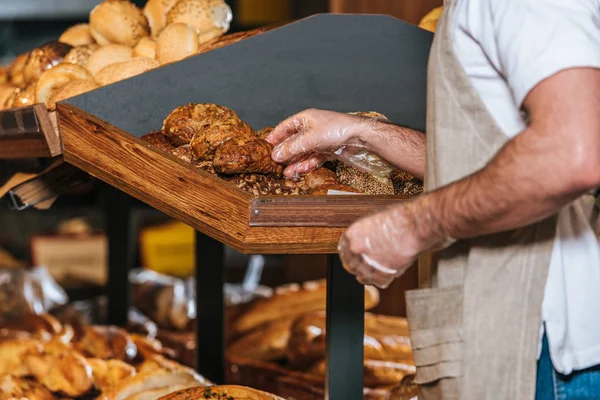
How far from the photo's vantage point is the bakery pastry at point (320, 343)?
206 centimetres

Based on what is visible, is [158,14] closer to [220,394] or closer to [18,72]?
[18,72]

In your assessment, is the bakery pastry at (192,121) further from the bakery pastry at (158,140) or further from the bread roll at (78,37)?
the bread roll at (78,37)

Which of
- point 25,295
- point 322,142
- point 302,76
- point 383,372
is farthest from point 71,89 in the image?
point 25,295

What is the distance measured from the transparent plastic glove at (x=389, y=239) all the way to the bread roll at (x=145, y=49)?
977 millimetres

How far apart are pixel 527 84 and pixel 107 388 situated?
1.38m

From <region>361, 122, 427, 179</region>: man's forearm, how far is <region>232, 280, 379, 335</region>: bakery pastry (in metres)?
1.07

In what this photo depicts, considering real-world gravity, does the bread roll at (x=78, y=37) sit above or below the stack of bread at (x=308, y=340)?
above

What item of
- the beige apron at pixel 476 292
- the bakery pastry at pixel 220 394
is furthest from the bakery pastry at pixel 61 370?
the beige apron at pixel 476 292

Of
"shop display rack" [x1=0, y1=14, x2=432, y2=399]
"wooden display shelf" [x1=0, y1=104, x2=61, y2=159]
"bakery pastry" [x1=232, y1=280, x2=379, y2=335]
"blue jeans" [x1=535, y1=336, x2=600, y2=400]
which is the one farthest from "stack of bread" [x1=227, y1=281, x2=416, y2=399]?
"wooden display shelf" [x1=0, y1=104, x2=61, y2=159]

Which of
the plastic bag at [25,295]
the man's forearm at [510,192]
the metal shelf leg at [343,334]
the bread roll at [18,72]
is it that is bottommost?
the plastic bag at [25,295]

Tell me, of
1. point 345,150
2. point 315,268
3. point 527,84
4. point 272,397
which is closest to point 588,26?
point 527,84

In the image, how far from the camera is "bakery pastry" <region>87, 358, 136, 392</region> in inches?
78.1

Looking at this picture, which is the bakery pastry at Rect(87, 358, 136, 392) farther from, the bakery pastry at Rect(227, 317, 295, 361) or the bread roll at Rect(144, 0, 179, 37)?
the bread roll at Rect(144, 0, 179, 37)

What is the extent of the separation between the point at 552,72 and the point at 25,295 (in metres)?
2.53
